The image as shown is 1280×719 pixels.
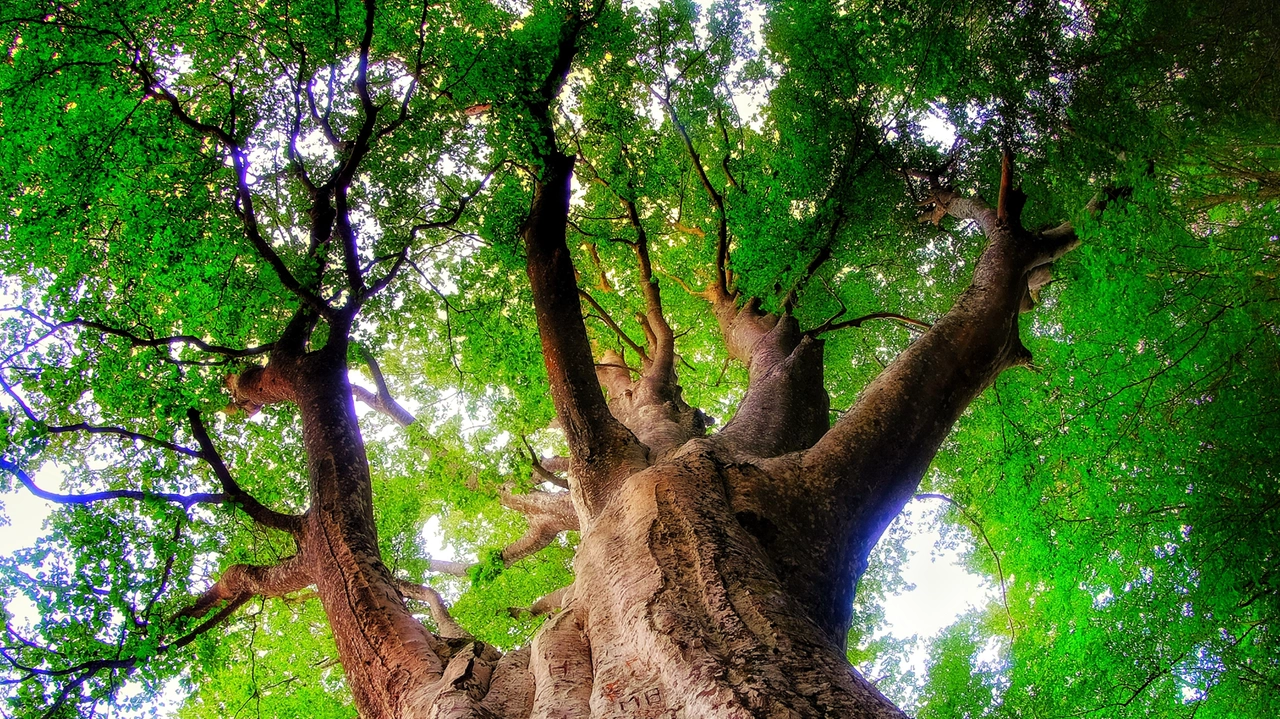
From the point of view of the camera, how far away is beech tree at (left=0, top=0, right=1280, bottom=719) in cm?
377

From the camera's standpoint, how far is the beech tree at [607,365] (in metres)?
3.77

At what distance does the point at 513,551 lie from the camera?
8.21m

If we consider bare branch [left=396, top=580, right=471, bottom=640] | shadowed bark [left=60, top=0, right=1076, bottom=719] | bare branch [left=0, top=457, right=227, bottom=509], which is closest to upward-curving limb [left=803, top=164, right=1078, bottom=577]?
shadowed bark [left=60, top=0, right=1076, bottom=719]

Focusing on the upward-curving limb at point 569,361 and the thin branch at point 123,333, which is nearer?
the upward-curving limb at point 569,361

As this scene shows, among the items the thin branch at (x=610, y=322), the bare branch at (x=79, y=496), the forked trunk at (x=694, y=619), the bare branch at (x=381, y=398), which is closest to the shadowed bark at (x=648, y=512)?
Result: the forked trunk at (x=694, y=619)

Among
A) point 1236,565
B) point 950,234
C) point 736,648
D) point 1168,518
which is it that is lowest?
point 736,648

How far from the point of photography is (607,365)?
916cm

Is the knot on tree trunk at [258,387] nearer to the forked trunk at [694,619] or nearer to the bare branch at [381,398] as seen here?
the bare branch at [381,398]

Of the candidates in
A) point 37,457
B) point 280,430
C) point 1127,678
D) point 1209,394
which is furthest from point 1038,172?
point 37,457

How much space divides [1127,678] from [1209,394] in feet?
9.41

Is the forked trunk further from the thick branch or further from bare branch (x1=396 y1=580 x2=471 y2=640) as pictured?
bare branch (x1=396 y1=580 x2=471 y2=640)

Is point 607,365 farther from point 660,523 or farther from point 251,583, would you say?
point 660,523

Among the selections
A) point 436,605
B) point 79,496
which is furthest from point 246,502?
point 436,605

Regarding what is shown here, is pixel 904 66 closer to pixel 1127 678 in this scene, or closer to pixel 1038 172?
Answer: pixel 1038 172
